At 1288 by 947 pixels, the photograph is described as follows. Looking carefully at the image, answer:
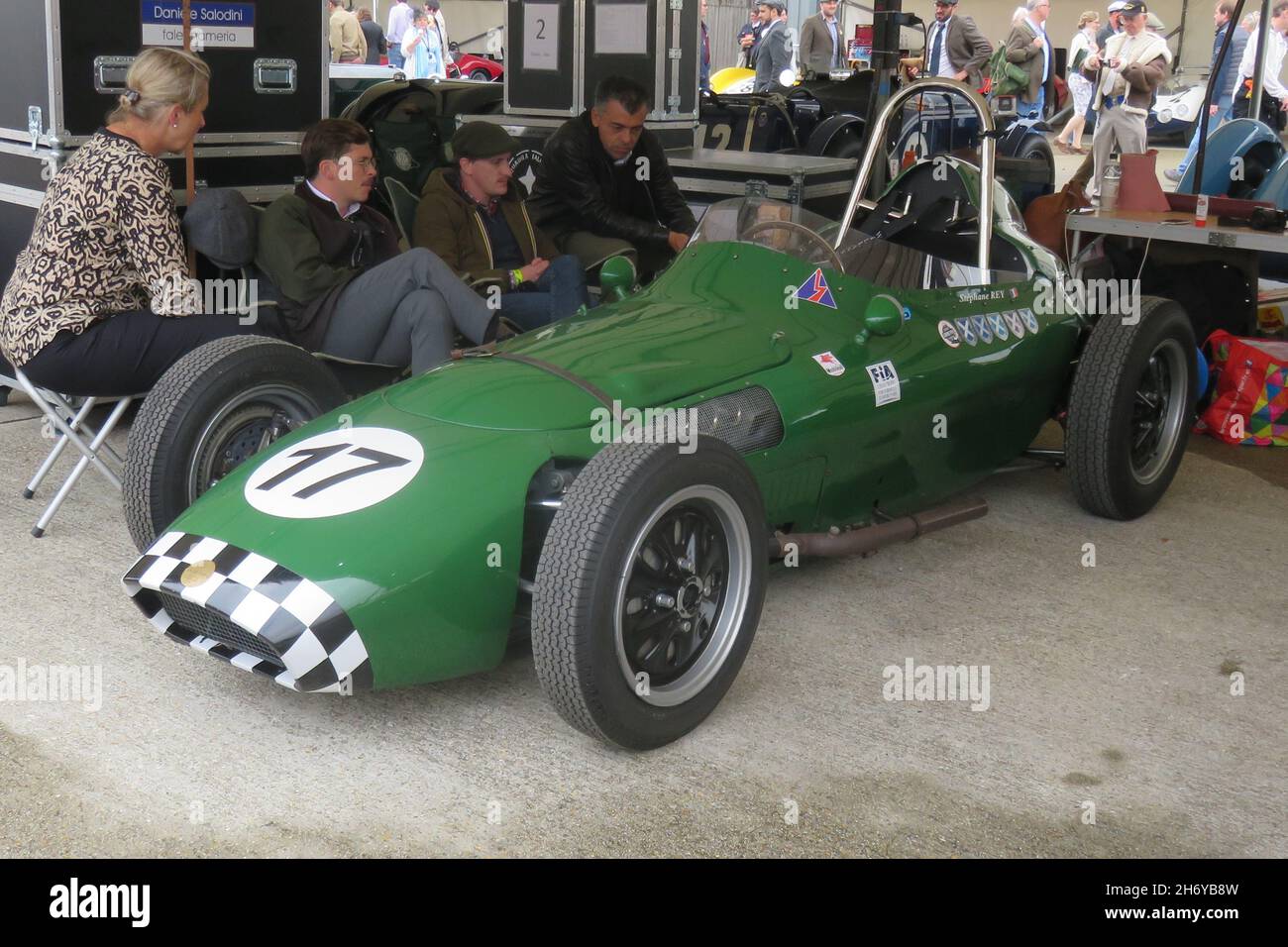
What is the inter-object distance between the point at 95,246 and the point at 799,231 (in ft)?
7.32

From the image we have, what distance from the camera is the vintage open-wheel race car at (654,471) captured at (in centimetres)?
300

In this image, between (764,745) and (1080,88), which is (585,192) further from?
(1080,88)

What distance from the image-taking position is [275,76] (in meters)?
5.92

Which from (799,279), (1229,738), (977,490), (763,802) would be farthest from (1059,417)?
(763,802)

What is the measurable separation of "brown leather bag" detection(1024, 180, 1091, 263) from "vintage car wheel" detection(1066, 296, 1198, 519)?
195cm

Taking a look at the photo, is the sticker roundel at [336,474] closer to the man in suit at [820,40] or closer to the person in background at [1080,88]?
the man in suit at [820,40]

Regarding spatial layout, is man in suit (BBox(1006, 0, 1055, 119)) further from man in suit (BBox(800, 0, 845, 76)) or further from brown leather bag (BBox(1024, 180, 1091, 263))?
brown leather bag (BBox(1024, 180, 1091, 263))

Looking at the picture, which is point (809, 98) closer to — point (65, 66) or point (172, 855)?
point (65, 66)

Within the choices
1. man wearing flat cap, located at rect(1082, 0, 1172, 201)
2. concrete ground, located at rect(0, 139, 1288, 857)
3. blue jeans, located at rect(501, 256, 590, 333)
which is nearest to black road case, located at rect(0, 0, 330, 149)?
blue jeans, located at rect(501, 256, 590, 333)

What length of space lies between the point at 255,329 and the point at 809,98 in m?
7.41

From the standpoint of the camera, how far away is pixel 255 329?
14.7ft

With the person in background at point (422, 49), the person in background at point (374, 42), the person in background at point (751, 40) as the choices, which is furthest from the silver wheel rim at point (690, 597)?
the person in background at point (374, 42)

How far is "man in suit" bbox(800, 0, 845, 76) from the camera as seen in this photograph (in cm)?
1549

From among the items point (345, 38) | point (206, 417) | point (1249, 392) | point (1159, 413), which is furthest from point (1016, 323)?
point (345, 38)
